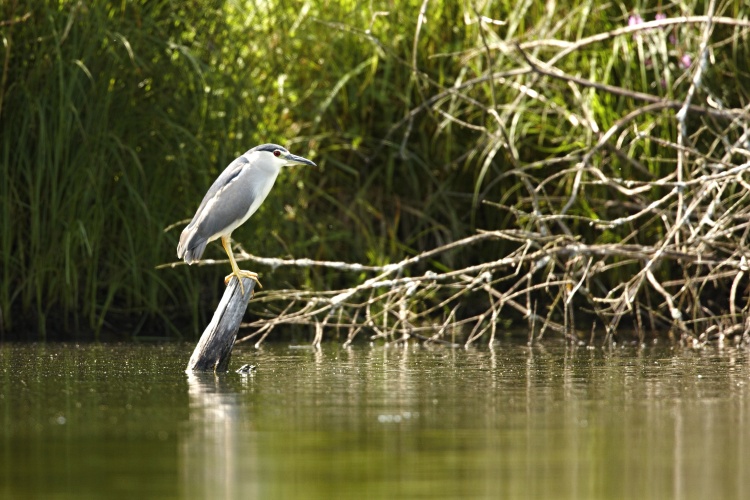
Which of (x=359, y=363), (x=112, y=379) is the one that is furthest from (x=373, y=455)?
(x=359, y=363)

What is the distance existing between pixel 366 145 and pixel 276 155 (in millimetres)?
2752

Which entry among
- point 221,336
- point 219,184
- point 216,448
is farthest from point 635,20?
point 216,448

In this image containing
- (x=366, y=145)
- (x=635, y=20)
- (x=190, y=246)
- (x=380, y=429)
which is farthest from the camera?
(x=366, y=145)

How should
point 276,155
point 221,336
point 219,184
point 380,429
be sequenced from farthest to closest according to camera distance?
point 276,155
point 219,184
point 221,336
point 380,429

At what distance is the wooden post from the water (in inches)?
6.6

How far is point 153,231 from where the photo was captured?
8.43 m

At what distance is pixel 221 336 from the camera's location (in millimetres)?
6254

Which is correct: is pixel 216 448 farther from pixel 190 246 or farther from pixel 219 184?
pixel 219 184

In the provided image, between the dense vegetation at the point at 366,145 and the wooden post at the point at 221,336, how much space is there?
1.31 metres

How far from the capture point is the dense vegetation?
316 inches

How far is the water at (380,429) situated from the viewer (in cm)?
346

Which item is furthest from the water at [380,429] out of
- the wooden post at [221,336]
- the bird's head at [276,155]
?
the bird's head at [276,155]

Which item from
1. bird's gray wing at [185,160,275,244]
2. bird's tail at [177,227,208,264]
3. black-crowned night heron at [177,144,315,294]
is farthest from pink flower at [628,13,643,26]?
bird's tail at [177,227,208,264]

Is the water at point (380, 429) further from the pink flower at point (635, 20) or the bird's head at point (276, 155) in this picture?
the pink flower at point (635, 20)
